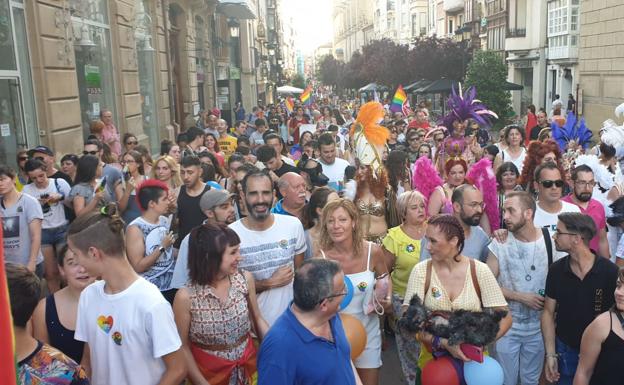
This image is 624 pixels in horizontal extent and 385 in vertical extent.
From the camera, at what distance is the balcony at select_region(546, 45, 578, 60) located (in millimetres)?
29453

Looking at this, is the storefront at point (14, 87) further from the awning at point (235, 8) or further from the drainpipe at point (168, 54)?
the awning at point (235, 8)

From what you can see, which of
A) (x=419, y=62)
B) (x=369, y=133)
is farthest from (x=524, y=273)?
(x=419, y=62)

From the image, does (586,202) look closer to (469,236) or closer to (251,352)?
(469,236)

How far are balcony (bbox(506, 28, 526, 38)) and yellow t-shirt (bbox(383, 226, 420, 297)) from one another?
3550cm

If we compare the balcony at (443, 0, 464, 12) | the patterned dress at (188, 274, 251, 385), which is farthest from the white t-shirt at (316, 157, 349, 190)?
the balcony at (443, 0, 464, 12)

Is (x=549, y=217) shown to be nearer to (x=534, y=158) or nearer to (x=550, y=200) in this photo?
(x=550, y=200)

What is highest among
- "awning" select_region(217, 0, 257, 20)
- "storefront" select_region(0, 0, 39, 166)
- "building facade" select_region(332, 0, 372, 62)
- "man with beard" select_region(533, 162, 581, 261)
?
"building facade" select_region(332, 0, 372, 62)

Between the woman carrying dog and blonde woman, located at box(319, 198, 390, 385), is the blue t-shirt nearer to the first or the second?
the woman carrying dog

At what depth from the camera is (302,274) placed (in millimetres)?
2758

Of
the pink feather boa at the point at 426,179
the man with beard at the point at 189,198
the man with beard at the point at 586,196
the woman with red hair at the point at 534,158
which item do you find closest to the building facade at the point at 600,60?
the woman with red hair at the point at 534,158

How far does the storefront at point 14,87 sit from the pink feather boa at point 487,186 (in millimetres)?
6495

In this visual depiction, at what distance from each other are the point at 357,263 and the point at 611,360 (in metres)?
1.65

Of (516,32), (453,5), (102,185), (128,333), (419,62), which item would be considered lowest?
(128,333)

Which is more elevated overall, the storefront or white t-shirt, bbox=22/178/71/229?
the storefront
